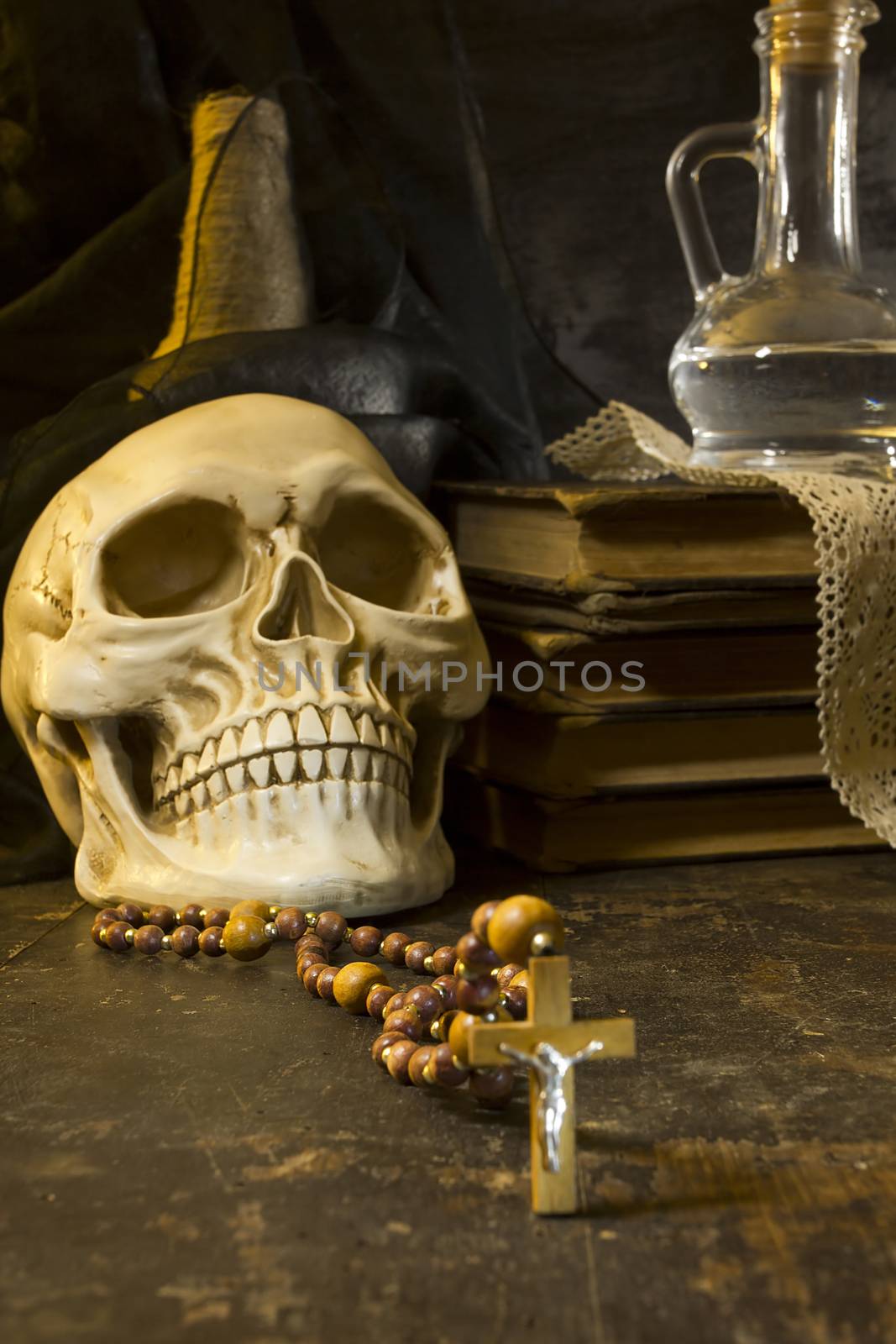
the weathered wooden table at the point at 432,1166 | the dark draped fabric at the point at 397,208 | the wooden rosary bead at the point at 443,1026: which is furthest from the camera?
the dark draped fabric at the point at 397,208

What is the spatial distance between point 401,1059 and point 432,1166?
136 mm

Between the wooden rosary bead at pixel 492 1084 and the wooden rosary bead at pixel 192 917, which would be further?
the wooden rosary bead at pixel 192 917

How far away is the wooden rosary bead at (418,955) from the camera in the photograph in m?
1.31

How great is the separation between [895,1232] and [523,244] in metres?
1.67

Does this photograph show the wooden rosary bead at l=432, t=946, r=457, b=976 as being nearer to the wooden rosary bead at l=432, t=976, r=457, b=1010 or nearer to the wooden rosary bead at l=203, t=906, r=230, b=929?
the wooden rosary bead at l=432, t=976, r=457, b=1010

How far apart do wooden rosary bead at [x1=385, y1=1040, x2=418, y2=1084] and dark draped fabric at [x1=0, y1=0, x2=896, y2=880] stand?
2.42ft

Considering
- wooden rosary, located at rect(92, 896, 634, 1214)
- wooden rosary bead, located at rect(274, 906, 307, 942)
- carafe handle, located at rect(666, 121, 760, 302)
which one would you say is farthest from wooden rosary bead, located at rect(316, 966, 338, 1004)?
carafe handle, located at rect(666, 121, 760, 302)

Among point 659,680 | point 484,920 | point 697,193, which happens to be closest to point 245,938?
point 484,920

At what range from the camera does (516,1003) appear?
3.65 ft

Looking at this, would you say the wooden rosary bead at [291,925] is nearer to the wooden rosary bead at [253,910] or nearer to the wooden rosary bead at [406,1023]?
the wooden rosary bead at [253,910]

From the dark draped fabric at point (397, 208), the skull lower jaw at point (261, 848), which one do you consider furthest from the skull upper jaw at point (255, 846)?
the dark draped fabric at point (397, 208)

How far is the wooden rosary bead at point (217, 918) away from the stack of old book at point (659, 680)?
1.41 ft

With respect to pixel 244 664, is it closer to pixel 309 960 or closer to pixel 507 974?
pixel 309 960

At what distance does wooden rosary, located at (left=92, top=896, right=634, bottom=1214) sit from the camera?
0.86 metres
